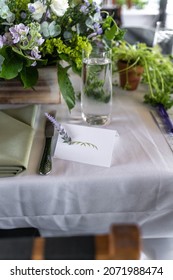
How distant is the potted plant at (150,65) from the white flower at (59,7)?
265 millimetres

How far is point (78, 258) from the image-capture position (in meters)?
0.24

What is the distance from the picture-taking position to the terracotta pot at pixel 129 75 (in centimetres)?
77

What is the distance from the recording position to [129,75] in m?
0.79

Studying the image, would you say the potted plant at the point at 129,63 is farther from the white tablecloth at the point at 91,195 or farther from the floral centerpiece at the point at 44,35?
the white tablecloth at the point at 91,195

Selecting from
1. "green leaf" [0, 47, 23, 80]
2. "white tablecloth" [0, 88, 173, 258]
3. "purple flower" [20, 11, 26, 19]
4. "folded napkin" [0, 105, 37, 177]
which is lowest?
"white tablecloth" [0, 88, 173, 258]

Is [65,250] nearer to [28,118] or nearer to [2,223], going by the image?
[2,223]

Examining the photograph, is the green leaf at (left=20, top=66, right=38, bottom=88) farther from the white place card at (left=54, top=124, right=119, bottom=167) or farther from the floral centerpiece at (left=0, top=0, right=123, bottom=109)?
the white place card at (left=54, top=124, right=119, bottom=167)

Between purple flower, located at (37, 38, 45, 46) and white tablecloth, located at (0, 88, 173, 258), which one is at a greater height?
purple flower, located at (37, 38, 45, 46)

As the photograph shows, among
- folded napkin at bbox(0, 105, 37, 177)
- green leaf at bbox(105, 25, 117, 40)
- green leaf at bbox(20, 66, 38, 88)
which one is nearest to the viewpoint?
folded napkin at bbox(0, 105, 37, 177)

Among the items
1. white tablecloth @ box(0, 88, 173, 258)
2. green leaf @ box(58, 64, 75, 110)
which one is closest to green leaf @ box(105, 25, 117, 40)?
green leaf @ box(58, 64, 75, 110)

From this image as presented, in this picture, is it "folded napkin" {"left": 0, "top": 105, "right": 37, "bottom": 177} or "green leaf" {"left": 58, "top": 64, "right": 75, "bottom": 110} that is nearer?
"folded napkin" {"left": 0, "top": 105, "right": 37, "bottom": 177}

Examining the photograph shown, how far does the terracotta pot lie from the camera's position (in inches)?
30.4

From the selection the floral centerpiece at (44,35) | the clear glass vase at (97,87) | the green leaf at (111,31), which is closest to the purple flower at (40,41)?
the floral centerpiece at (44,35)
